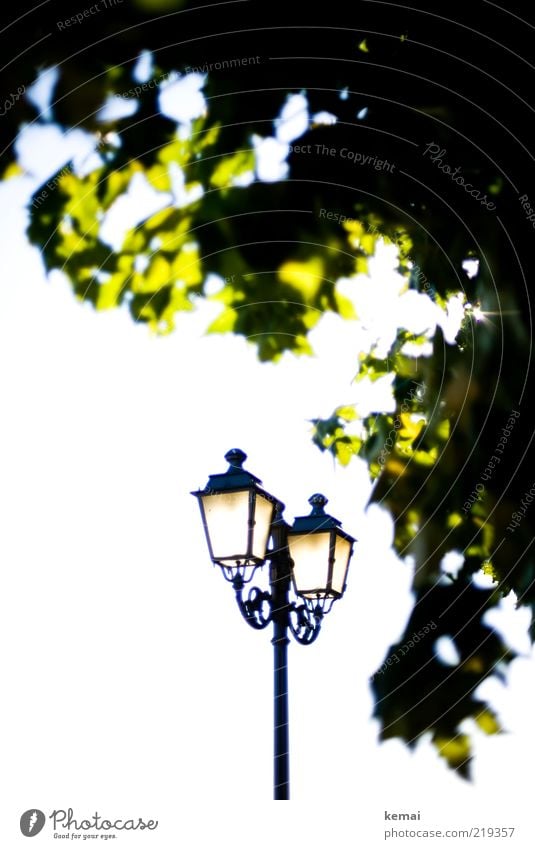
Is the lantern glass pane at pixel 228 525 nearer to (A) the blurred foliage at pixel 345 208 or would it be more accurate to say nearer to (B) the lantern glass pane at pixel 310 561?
(B) the lantern glass pane at pixel 310 561

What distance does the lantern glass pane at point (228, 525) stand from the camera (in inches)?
162

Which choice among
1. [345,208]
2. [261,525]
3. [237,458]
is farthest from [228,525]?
[345,208]

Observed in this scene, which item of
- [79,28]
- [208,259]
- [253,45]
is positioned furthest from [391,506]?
[79,28]

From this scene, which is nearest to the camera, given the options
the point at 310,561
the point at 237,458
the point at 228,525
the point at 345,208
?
the point at 345,208

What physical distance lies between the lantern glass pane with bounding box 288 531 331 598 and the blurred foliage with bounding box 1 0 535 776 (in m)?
1.13

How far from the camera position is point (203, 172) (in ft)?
9.24

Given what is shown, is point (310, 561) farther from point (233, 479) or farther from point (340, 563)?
point (233, 479)

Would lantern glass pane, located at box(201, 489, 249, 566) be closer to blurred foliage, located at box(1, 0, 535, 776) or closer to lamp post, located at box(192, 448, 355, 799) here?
lamp post, located at box(192, 448, 355, 799)

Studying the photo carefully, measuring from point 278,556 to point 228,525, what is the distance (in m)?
0.48

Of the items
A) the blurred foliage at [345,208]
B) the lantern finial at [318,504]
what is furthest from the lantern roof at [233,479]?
the blurred foliage at [345,208]

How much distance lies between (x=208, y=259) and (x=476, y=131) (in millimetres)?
769

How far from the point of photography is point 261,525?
13.8 ft

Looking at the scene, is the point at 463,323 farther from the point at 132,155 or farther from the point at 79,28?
the point at 79,28

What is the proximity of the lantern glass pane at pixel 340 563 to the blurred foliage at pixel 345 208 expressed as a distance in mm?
1159
